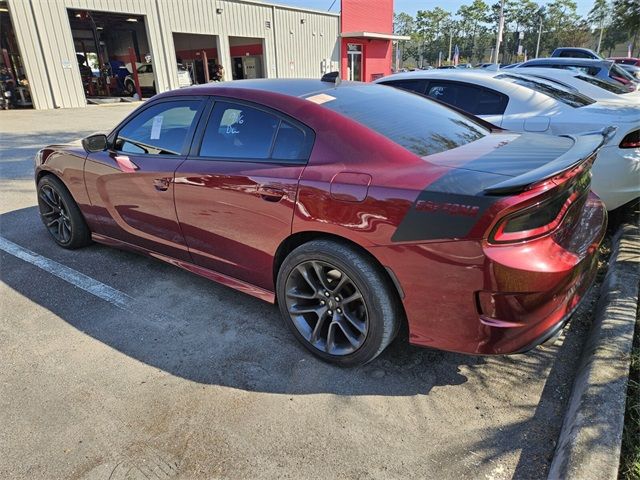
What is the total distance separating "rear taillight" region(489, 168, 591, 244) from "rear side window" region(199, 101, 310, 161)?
1.14 m

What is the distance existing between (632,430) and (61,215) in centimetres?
464

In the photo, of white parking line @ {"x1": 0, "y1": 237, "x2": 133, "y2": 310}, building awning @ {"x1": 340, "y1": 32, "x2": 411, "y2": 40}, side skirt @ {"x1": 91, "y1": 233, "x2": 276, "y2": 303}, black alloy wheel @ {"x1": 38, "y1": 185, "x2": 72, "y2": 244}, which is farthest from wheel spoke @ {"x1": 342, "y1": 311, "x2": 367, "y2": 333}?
building awning @ {"x1": 340, "y1": 32, "x2": 411, "y2": 40}

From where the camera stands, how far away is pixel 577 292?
2.28 metres

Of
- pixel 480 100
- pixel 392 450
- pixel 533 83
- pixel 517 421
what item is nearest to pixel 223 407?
pixel 392 450

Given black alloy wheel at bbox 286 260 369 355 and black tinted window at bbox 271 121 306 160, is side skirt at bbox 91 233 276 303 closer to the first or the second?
black alloy wheel at bbox 286 260 369 355

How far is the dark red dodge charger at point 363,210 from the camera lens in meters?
2.02

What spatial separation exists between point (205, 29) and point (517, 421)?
23.0 metres

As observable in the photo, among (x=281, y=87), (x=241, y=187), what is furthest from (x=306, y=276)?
(x=281, y=87)

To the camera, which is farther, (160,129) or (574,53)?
(574,53)

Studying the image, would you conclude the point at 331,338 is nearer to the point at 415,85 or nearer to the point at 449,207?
the point at 449,207

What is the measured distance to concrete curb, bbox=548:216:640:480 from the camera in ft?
6.03

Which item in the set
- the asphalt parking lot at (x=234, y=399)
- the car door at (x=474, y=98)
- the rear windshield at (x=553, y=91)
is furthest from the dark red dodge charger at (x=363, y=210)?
the rear windshield at (x=553, y=91)

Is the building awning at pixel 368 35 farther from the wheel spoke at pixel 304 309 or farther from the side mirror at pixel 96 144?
the wheel spoke at pixel 304 309

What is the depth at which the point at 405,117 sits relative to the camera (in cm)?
281
